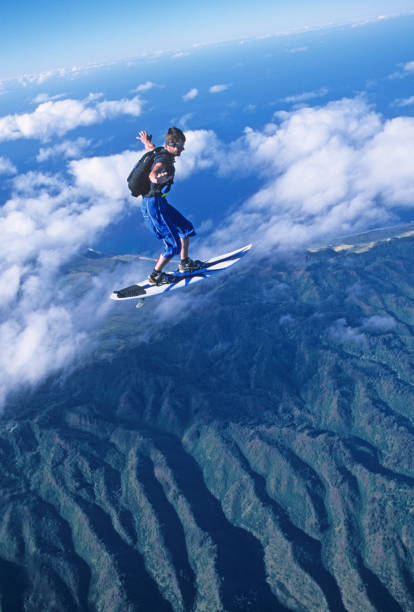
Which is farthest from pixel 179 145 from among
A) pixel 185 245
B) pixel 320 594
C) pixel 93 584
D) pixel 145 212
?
pixel 93 584

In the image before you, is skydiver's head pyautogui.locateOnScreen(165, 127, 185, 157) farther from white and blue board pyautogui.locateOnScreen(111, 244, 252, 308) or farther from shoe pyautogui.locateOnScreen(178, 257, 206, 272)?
white and blue board pyautogui.locateOnScreen(111, 244, 252, 308)

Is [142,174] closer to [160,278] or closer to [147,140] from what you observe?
[147,140]

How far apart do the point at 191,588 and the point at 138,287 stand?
205 m

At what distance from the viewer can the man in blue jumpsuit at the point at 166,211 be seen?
55.6 ft

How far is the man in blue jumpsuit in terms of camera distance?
55.6 ft

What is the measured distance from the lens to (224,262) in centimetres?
2708

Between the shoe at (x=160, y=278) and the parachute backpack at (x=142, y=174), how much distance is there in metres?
6.01

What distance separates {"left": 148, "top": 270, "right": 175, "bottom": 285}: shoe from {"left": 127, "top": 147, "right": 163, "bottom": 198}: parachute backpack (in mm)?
6010

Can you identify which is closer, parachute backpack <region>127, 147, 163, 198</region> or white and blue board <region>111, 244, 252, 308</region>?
parachute backpack <region>127, 147, 163, 198</region>

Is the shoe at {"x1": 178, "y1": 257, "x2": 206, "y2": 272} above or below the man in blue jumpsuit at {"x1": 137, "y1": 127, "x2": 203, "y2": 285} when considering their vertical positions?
below

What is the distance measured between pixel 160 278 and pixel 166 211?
5.03 metres

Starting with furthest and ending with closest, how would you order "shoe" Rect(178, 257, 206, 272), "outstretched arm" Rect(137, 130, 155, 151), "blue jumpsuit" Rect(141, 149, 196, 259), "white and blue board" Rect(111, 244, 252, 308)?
"white and blue board" Rect(111, 244, 252, 308) → "shoe" Rect(178, 257, 206, 272) → "outstretched arm" Rect(137, 130, 155, 151) → "blue jumpsuit" Rect(141, 149, 196, 259)

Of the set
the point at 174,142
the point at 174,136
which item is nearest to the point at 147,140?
the point at 174,136

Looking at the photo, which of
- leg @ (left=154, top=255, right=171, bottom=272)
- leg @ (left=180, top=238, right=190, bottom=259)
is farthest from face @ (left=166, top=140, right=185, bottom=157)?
leg @ (left=154, top=255, right=171, bottom=272)
